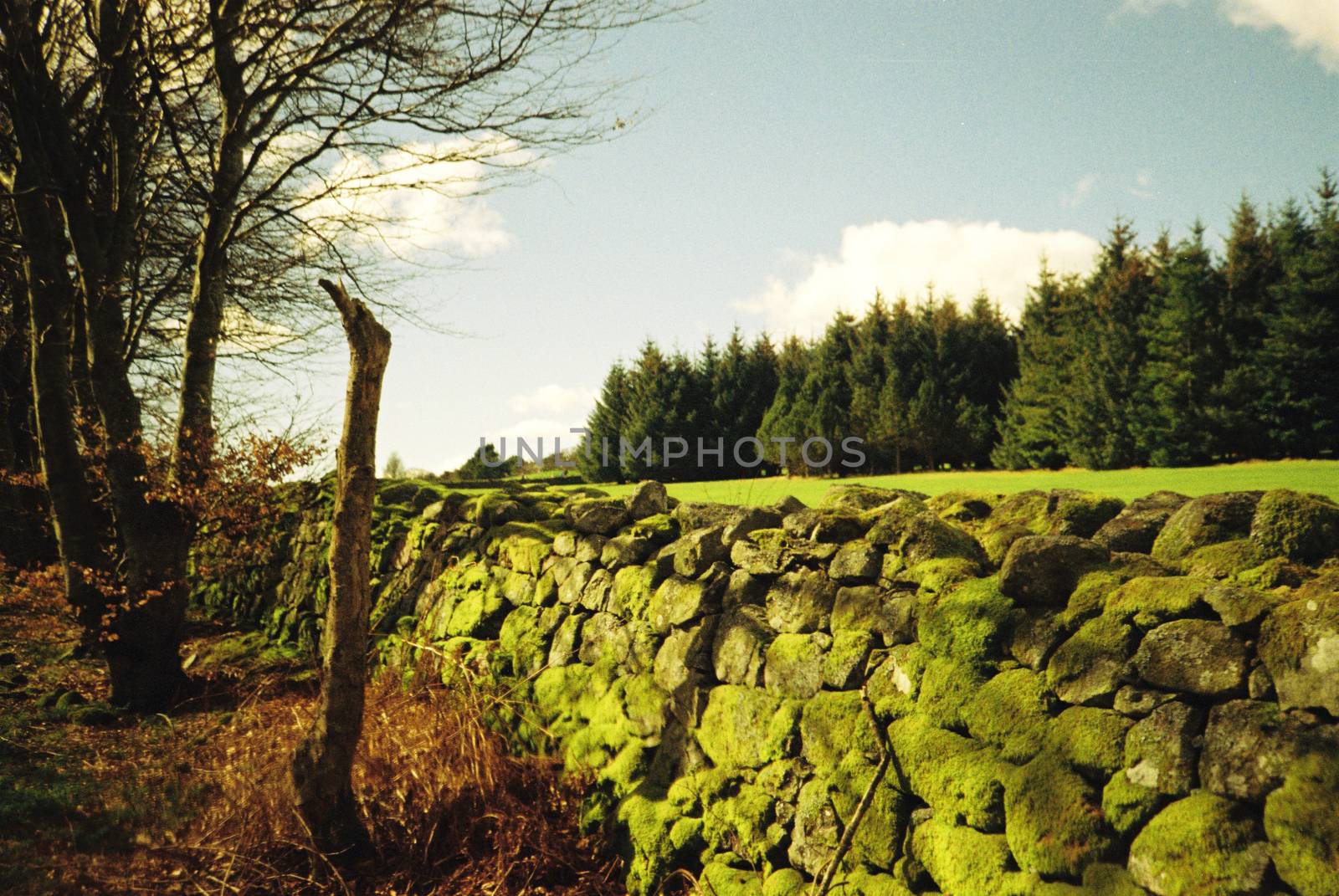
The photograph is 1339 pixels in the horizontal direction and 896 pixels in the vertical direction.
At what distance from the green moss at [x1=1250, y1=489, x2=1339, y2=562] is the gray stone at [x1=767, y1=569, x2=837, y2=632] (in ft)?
5.10

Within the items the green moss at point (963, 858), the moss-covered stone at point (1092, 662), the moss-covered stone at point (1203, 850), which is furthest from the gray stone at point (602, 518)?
the moss-covered stone at point (1203, 850)

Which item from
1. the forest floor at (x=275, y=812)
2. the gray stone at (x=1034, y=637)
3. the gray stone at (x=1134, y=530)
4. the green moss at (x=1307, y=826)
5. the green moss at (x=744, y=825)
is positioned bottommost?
the forest floor at (x=275, y=812)

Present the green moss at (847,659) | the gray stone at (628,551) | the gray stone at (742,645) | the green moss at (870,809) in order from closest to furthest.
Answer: the green moss at (870,809)
the green moss at (847,659)
the gray stone at (742,645)
the gray stone at (628,551)

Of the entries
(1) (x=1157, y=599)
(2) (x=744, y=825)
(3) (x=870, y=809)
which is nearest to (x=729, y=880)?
(2) (x=744, y=825)

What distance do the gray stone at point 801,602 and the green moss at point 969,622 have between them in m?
0.59

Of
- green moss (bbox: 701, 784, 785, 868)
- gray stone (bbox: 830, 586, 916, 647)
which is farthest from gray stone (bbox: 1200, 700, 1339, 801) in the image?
green moss (bbox: 701, 784, 785, 868)

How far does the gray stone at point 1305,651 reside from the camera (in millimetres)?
1942

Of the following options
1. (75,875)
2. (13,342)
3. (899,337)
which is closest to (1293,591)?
(75,875)

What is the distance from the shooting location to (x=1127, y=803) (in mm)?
2229

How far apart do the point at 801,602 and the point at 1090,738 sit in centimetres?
140

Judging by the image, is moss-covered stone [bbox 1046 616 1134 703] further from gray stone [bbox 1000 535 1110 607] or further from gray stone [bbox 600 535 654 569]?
gray stone [bbox 600 535 654 569]

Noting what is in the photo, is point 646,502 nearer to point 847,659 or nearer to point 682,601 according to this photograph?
point 682,601

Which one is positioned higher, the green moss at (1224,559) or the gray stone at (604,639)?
the green moss at (1224,559)

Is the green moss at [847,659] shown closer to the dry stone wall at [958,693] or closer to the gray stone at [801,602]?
the dry stone wall at [958,693]
